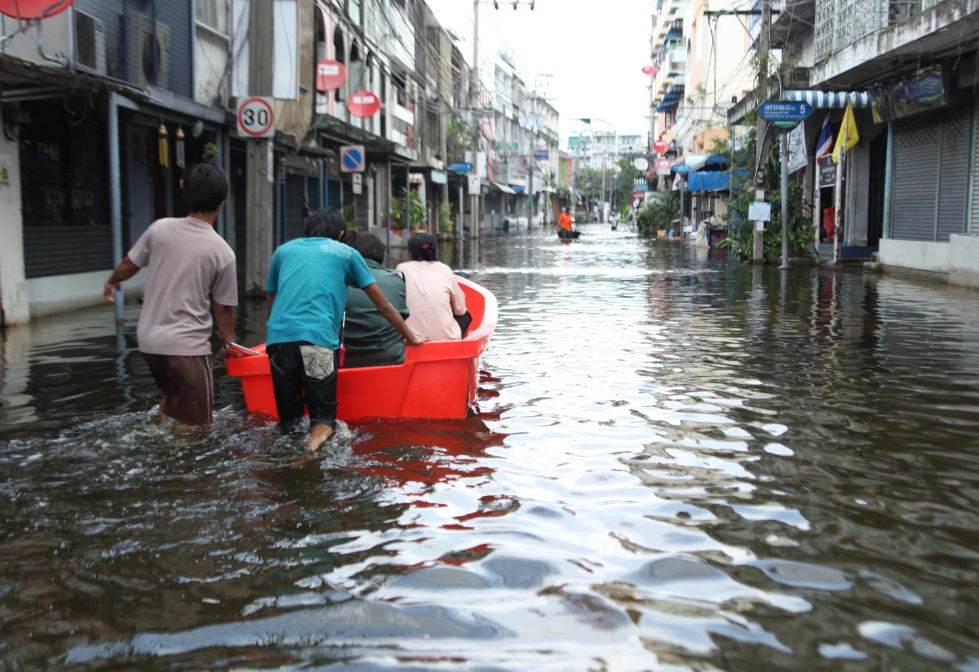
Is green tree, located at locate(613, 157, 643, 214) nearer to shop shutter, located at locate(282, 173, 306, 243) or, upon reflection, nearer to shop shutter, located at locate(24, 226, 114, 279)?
shop shutter, located at locate(282, 173, 306, 243)

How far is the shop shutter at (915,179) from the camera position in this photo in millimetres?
18828

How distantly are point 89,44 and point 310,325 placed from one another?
334 inches

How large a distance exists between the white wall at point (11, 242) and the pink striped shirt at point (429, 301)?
20.4 feet

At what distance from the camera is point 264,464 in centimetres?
505

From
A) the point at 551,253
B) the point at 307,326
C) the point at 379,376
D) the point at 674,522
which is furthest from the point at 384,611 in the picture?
the point at 551,253

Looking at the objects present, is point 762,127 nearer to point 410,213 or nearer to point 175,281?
point 410,213

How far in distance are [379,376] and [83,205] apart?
920 cm

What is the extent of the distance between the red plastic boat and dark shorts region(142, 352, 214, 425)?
43 cm

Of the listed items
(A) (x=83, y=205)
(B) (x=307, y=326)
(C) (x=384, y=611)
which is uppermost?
(A) (x=83, y=205)

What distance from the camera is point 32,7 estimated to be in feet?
28.6

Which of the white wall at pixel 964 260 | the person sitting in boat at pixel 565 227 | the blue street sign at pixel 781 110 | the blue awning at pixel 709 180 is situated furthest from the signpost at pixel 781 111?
the person sitting in boat at pixel 565 227

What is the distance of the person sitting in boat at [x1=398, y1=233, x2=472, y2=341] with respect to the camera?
6898mm

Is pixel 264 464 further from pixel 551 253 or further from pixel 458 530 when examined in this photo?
pixel 551 253

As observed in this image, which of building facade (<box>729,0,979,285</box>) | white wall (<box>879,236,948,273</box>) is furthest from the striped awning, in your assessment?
white wall (<box>879,236,948,273</box>)
